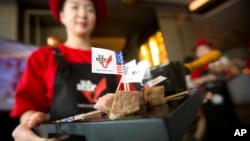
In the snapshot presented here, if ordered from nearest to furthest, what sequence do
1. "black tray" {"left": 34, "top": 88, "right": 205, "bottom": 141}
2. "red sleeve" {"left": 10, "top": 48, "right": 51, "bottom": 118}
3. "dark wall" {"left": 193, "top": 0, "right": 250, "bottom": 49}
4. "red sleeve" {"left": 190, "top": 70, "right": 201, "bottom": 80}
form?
"black tray" {"left": 34, "top": 88, "right": 205, "bottom": 141}
"red sleeve" {"left": 10, "top": 48, "right": 51, "bottom": 118}
"red sleeve" {"left": 190, "top": 70, "right": 201, "bottom": 80}
"dark wall" {"left": 193, "top": 0, "right": 250, "bottom": 49}

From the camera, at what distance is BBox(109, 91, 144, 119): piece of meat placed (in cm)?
19

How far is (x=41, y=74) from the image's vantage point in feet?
1.49

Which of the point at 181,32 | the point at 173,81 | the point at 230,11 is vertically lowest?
the point at 173,81

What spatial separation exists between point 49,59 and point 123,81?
0.97 ft

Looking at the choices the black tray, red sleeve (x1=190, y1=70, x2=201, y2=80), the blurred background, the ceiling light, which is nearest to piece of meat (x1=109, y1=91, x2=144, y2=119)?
the black tray

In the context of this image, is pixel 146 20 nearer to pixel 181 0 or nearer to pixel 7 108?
pixel 181 0

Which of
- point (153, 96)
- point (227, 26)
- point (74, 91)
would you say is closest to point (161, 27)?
point (227, 26)

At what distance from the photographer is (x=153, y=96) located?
0.78ft

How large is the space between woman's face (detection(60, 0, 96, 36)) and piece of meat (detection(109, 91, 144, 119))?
0.31 meters

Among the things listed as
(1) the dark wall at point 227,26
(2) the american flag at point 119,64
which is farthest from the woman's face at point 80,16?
(1) the dark wall at point 227,26

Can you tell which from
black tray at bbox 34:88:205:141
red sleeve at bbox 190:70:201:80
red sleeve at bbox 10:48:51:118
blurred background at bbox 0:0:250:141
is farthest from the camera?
blurred background at bbox 0:0:250:141

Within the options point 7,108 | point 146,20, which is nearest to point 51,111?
point 7,108

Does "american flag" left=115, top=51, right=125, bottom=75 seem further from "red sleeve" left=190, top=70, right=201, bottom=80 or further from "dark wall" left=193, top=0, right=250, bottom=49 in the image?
"dark wall" left=193, top=0, right=250, bottom=49

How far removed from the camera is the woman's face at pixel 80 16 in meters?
0.47
